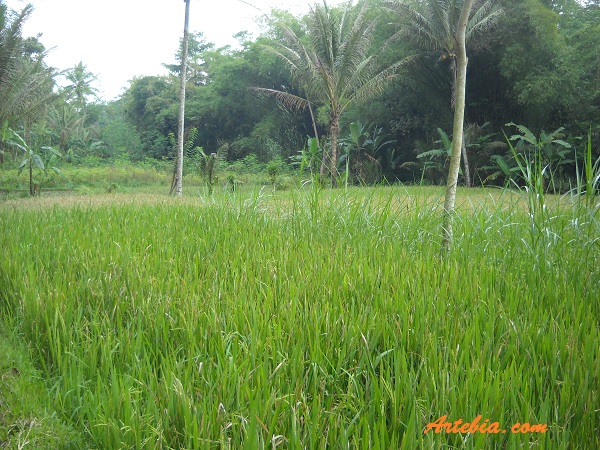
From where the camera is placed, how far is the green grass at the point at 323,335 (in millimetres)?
1215

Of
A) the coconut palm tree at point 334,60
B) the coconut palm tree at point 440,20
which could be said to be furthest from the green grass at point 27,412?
the coconut palm tree at point 334,60

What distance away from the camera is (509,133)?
55.5 ft

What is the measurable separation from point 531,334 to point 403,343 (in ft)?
1.45

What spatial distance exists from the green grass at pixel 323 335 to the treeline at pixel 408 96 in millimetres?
4539

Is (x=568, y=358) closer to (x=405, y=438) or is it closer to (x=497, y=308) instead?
(x=497, y=308)

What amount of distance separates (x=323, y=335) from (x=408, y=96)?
19445 millimetres

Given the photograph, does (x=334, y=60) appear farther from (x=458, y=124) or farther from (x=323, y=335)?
(x=323, y=335)

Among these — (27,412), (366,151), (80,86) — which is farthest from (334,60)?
(80,86)

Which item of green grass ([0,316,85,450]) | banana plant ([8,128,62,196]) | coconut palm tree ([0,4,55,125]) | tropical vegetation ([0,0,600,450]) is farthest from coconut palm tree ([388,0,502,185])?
green grass ([0,316,85,450])

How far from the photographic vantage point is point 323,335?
5.71ft

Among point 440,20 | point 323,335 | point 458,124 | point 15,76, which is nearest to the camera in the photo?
A: point 323,335

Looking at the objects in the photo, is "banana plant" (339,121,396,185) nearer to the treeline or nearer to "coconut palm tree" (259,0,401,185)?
the treeline

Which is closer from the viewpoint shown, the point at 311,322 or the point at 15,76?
the point at 311,322

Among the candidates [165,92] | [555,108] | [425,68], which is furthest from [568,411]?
[165,92]
